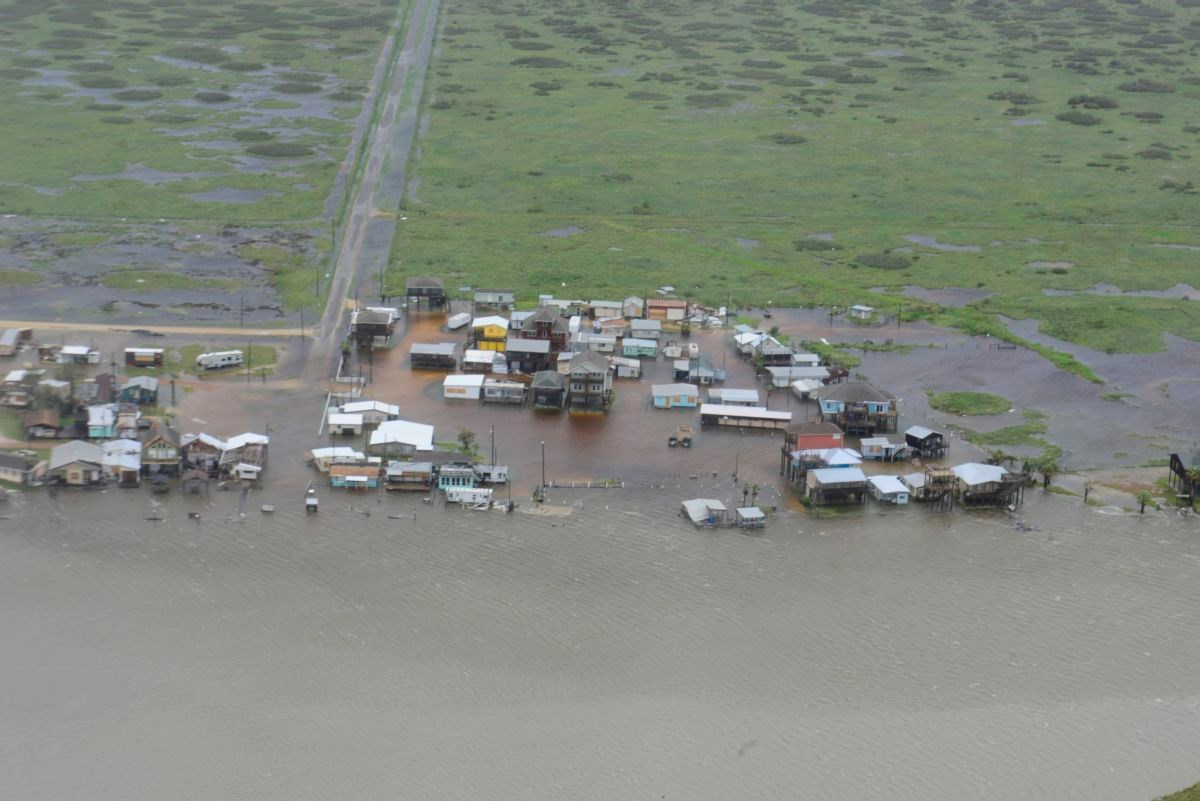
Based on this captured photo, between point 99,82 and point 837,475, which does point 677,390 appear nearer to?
point 837,475

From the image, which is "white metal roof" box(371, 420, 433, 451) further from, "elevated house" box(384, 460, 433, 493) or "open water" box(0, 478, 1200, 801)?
"open water" box(0, 478, 1200, 801)

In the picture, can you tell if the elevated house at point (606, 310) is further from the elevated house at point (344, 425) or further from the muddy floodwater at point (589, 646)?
the elevated house at point (344, 425)

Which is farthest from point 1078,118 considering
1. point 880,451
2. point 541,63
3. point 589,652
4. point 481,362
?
point 589,652

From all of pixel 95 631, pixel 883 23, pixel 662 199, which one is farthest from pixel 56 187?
pixel 883 23

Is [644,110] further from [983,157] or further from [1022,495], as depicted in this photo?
[1022,495]

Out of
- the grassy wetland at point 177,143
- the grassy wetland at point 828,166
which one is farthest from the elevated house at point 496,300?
the grassy wetland at point 177,143

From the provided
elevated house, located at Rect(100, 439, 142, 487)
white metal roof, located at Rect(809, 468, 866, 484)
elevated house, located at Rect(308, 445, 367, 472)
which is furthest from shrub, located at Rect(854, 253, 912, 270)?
elevated house, located at Rect(100, 439, 142, 487)
